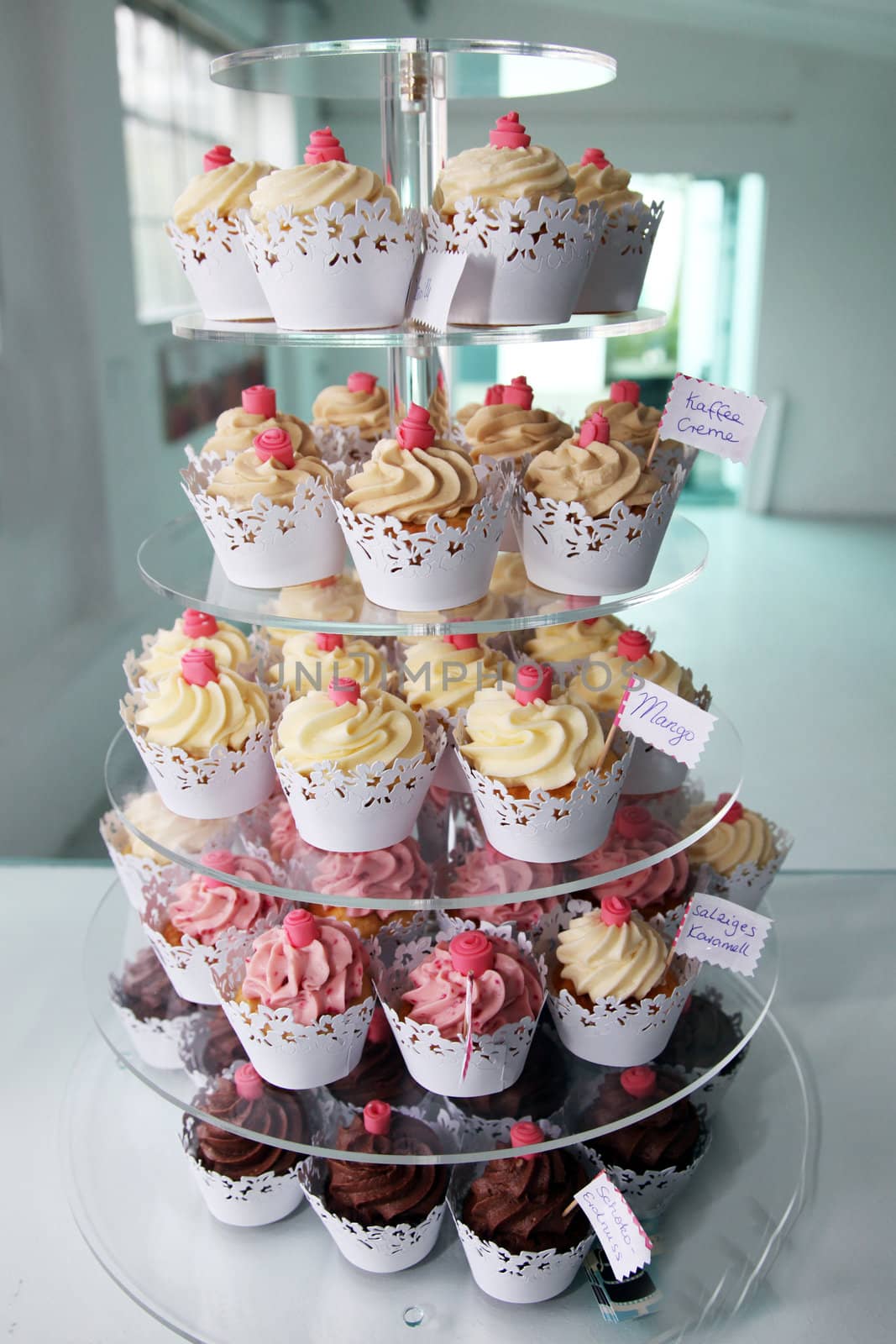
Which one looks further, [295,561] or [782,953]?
[782,953]

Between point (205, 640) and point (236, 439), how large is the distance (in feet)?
1.19

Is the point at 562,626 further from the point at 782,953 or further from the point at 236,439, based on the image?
the point at 782,953

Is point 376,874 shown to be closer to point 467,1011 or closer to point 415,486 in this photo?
point 467,1011

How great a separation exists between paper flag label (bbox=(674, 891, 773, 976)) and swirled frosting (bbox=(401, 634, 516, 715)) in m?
0.44

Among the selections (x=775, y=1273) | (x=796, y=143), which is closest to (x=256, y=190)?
(x=775, y=1273)

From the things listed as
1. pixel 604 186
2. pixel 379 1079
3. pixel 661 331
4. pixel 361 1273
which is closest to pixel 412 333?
pixel 604 186

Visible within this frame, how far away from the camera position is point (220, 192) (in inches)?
55.6

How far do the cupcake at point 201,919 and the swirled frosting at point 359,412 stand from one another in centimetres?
72

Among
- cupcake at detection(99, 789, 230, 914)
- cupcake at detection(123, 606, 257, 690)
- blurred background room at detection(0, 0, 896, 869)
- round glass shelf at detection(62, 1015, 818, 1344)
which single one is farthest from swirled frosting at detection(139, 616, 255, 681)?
blurred background room at detection(0, 0, 896, 869)

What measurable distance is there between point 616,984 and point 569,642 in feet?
1.76

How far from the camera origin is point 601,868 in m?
1.61

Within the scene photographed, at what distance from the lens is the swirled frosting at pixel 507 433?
160 centimetres

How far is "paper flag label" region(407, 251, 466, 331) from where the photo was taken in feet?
4.18

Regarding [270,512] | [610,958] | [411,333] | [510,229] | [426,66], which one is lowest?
[610,958]
